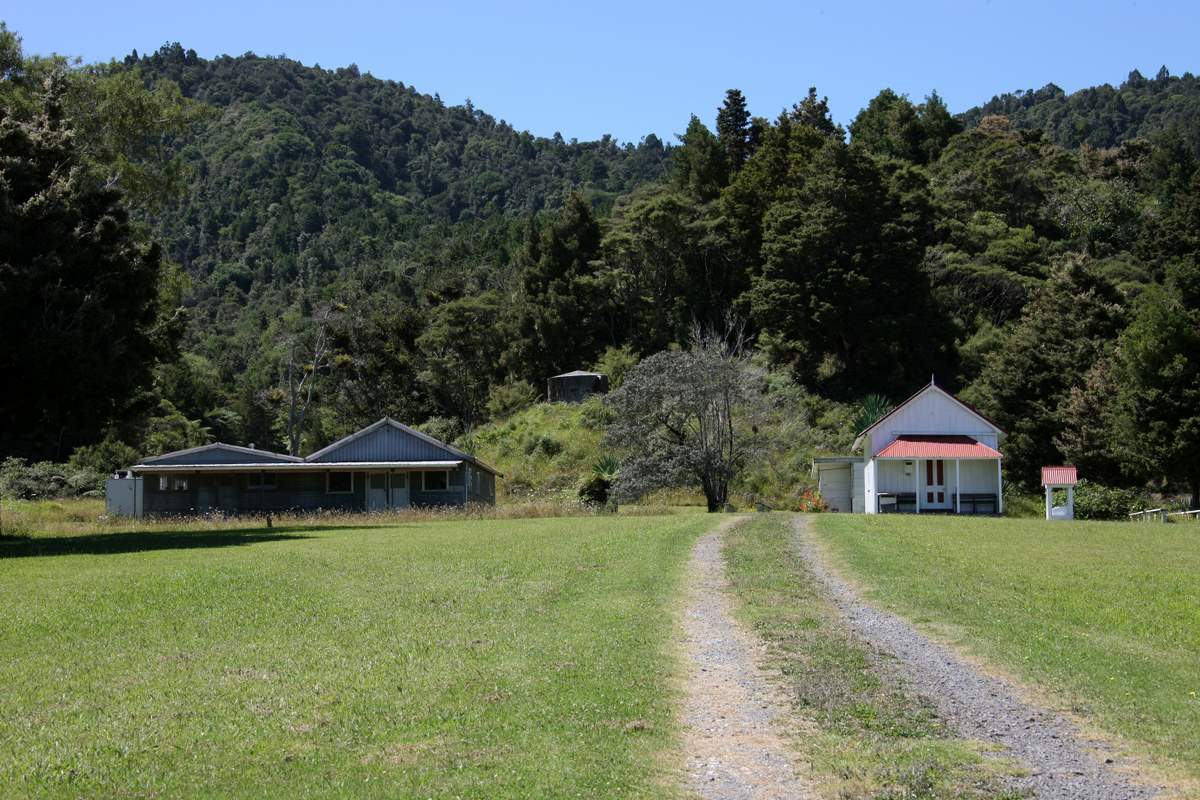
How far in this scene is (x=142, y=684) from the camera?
35.6 ft

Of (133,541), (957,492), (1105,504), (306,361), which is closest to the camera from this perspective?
(133,541)

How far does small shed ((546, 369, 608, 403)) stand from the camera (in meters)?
66.2

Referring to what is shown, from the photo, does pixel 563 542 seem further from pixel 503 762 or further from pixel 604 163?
pixel 604 163

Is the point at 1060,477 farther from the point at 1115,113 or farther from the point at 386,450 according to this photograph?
the point at 1115,113

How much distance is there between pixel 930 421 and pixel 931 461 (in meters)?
1.82

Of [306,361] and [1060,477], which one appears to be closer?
[1060,477]

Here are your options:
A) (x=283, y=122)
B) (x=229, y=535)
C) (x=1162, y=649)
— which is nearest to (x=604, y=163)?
(x=283, y=122)

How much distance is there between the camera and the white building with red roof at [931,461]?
46031 mm

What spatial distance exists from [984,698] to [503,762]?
450 cm

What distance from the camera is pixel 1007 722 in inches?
354

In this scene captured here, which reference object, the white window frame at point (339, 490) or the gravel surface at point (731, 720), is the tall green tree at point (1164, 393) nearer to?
the white window frame at point (339, 490)

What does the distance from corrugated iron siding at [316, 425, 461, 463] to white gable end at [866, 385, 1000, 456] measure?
61.4ft

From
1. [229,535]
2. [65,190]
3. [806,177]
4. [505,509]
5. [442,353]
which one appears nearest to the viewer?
[65,190]

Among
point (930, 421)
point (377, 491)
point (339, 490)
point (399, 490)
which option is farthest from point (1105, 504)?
point (339, 490)
